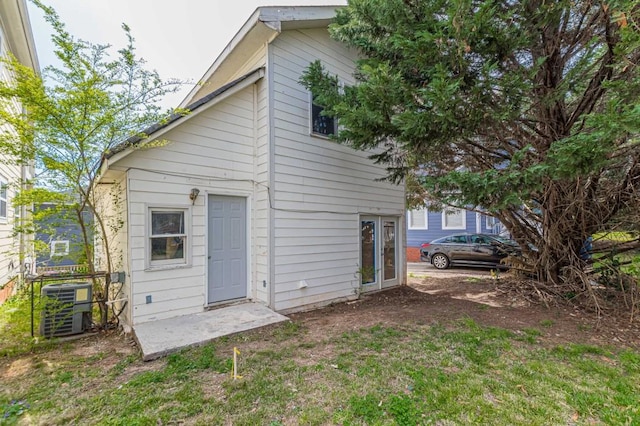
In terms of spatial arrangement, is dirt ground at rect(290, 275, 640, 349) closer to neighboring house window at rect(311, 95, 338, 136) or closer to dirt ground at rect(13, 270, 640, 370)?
dirt ground at rect(13, 270, 640, 370)

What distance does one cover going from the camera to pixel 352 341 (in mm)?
4270

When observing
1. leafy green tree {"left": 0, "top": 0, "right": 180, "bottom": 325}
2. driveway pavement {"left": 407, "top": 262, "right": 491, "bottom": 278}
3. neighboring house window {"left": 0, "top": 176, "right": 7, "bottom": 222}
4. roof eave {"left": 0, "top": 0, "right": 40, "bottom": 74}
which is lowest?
driveway pavement {"left": 407, "top": 262, "right": 491, "bottom": 278}

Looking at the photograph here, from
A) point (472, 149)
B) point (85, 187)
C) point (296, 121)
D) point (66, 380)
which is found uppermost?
point (296, 121)

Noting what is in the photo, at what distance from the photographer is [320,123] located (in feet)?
22.0

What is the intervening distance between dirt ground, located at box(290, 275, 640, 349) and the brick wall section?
7570mm

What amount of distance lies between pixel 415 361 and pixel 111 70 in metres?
5.91

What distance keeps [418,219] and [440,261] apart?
3.78 metres

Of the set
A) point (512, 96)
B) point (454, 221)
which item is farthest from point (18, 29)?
point (454, 221)

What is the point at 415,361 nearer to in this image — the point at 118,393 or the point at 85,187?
the point at 118,393

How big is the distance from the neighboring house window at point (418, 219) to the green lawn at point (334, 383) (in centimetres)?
1138

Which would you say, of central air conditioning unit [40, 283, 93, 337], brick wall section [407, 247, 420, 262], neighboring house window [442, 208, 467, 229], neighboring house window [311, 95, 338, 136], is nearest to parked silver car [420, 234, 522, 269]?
brick wall section [407, 247, 420, 262]

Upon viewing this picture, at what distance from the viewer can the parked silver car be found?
429 inches

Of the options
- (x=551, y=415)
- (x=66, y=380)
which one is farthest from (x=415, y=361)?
(x=66, y=380)

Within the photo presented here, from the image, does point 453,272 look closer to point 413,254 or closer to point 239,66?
point 413,254
